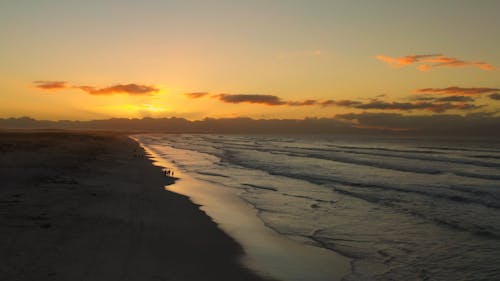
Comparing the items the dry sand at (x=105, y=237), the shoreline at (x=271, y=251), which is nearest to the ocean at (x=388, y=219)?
the shoreline at (x=271, y=251)

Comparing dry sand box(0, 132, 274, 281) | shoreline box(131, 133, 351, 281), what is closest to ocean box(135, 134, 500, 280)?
shoreline box(131, 133, 351, 281)

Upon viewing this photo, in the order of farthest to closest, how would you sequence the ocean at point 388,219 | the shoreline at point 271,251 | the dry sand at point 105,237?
the ocean at point 388,219
the shoreline at point 271,251
the dry sand at point 105,237

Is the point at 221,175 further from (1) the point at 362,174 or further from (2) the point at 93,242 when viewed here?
(2) the point at 93,242

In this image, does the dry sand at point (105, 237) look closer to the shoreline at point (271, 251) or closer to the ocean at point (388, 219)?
the shoreline at point (271, 251)

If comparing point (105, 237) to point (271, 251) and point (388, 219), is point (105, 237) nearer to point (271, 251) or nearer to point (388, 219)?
point (271, 251)

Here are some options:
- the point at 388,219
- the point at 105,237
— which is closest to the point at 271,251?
the point at 105,237

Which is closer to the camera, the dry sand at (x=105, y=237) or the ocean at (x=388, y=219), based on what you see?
the dry sand at (x=105, y=237)

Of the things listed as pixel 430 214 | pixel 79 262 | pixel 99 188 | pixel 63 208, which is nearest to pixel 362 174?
pixel 430 214

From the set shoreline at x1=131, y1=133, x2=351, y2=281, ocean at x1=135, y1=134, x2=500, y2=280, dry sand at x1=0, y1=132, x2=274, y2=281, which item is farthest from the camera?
ocean at x1=135, y1=134, x2=500, y2=280

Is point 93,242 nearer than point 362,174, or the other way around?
point 93,242

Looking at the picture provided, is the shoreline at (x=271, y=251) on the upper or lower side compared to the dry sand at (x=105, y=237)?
lower

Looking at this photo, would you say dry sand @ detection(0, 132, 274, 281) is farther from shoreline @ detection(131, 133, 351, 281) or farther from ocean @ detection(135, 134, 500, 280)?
ocean @ detection(135, 134, 500, 280)
